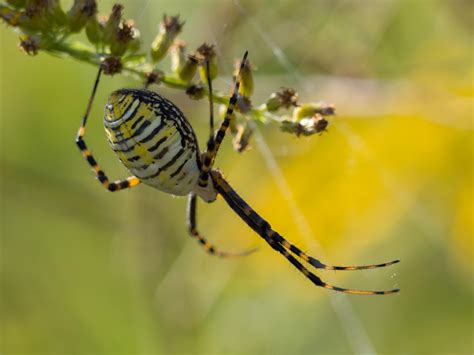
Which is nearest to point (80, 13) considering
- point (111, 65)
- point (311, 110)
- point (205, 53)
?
point (111, 65)

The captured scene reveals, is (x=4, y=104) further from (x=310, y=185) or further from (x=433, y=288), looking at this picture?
(x=433, y=288)

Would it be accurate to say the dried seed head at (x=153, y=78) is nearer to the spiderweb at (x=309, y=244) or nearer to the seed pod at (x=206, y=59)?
the seed pod at (x=206, y=59)

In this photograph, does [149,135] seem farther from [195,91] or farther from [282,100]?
[282,100]

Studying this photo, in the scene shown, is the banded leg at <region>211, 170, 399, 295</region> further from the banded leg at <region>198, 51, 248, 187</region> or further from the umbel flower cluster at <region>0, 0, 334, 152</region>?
the umbel flower cluster at <region>0, 0, 334, 152</region>

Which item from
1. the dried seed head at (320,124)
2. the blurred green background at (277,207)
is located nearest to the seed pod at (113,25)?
the dried seed head at (320,124)

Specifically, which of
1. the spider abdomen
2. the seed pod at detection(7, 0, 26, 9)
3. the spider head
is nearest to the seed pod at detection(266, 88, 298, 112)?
the spider abdomen

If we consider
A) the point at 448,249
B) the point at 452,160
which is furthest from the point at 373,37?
the point at 448,249
